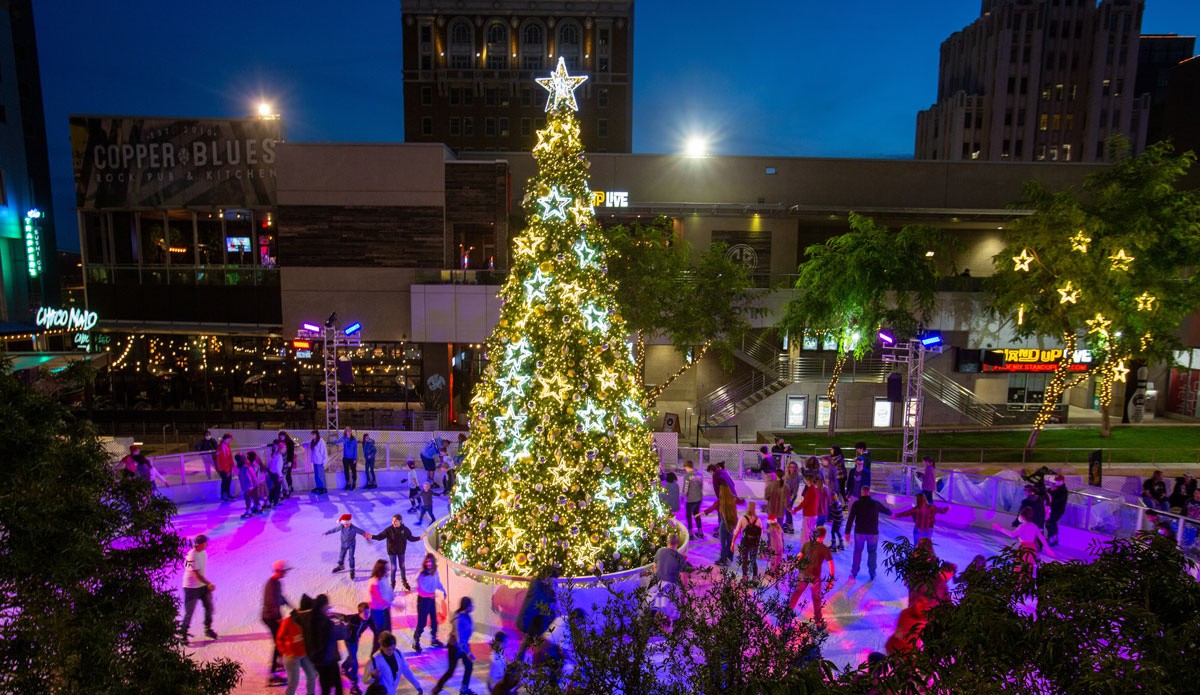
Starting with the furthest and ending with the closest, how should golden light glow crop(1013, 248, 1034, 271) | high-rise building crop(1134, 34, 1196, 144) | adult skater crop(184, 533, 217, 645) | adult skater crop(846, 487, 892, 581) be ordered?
high-rise building crop(1134, 34, 1196, 144) → golden light glow crop(1013, 248, 1034, 271) → adult skater crop(846, 487, 892, 581) → adult skater crop(184, 533, 217, 645)

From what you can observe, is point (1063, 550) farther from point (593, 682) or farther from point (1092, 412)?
point (1092, 412)

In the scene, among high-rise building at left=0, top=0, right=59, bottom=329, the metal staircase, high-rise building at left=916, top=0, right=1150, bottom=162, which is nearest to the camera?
the metal staircase

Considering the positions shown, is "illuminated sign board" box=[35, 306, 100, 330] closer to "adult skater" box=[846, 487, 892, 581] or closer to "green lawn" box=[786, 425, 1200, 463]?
"green lawn" box=[786, 425, 1200, 463]

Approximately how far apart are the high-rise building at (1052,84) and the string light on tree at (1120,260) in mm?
60090

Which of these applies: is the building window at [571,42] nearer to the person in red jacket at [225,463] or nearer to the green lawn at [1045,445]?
the green lawn at [1045,445]

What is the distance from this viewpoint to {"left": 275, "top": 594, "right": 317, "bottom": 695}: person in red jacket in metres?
6.57

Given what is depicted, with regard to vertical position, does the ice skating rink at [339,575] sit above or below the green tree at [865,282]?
below

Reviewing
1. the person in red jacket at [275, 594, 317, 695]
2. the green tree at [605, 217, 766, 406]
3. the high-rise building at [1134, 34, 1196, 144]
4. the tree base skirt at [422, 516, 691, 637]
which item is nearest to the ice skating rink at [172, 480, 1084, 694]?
the tree base skirt at [422, 516, 691, 637]

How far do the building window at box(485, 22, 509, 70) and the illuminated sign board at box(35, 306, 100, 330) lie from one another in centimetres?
3999

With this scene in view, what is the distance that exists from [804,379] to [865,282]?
602 centimetres

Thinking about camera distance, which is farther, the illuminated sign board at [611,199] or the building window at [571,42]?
the building window at [571,42]

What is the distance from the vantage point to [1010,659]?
102 inches

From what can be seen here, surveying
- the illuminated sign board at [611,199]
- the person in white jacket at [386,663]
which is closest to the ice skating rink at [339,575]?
the person in white jacket at [386,663]

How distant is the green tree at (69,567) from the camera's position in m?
3.08
